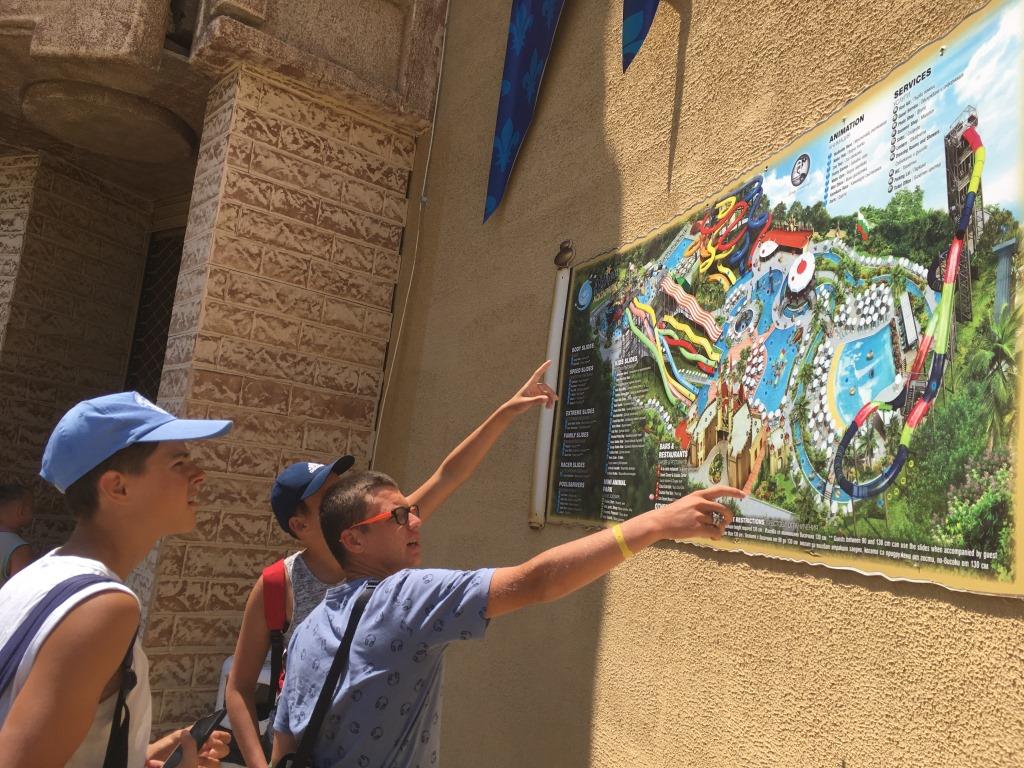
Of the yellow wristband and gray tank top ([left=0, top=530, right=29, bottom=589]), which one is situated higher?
the yellow wristband

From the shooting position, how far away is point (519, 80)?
168 inches

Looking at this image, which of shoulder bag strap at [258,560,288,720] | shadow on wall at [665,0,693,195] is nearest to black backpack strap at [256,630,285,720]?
shoulder bag strap at [258,560,288,720]

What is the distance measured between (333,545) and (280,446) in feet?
9.60

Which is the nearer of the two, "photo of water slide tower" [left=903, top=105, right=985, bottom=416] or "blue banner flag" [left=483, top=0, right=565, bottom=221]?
"photo of water slide tower" [left=903, top=105, right=985, bottom=416]

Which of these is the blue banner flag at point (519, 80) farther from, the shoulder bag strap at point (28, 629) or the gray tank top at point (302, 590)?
the shoulder bag strap at point (28, 629)

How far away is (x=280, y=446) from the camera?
4797mm

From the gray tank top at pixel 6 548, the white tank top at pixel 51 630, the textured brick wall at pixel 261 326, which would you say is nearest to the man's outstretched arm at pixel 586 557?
the white tank top at pixel 51 630

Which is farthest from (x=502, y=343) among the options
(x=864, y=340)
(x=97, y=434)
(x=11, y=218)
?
(x=11, y=218)

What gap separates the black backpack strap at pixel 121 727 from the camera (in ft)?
4.46

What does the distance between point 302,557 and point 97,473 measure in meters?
1.19

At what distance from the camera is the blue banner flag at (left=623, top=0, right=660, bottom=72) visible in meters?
3.35

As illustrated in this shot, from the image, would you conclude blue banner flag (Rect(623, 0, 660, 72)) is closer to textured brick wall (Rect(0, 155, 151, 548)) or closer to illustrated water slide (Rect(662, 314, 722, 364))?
illustrated water slide (Rect(662, 314, 722, 364))

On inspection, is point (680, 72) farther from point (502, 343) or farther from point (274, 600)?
point (274, 600)

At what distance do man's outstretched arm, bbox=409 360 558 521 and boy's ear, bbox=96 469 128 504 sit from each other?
1245 mm
